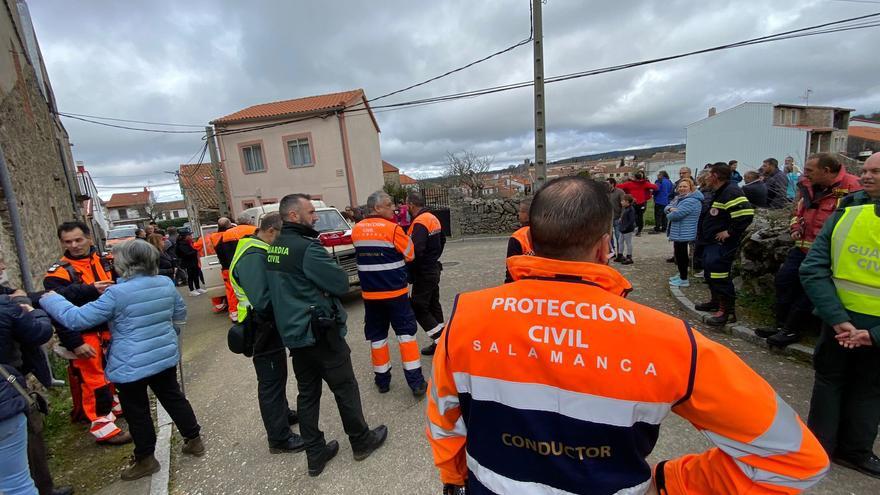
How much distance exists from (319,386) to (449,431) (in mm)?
1865

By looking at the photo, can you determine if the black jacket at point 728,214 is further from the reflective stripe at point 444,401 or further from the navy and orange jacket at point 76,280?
the navy and orange jacket at point 76,280

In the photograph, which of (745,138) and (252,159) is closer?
(252,159)

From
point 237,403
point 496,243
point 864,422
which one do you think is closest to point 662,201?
point 496,243

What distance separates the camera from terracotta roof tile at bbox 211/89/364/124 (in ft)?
65.4

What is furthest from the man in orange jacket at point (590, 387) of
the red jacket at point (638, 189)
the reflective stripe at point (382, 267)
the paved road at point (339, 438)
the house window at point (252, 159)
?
the house window at point (252, 159)

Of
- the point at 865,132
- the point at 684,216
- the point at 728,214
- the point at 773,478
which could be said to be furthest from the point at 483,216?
the point at 865,132

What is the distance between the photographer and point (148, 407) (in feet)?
9.44

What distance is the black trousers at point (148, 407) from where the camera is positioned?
2.77 metres

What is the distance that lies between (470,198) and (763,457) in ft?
49.1

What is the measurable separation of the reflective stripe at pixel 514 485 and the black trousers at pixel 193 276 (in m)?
11.1

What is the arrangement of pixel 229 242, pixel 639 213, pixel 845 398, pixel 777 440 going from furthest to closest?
1. pixel 639 213
2. pixel 229 242
3. pixel 845 398
4. pixel 777 440

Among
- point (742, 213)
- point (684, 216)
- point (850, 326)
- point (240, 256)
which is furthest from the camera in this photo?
point (684, 216)

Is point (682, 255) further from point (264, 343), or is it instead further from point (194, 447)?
point (194, 447)

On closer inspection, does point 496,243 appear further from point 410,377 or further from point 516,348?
point 516,348
